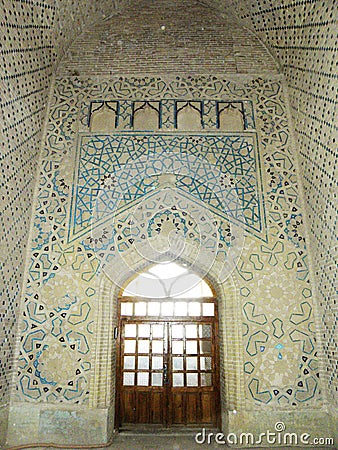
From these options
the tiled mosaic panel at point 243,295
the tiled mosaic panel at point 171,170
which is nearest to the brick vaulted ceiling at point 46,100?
the tiled mosaic panel at point 243,295

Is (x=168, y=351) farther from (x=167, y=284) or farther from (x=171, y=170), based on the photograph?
(x=171, y=170)

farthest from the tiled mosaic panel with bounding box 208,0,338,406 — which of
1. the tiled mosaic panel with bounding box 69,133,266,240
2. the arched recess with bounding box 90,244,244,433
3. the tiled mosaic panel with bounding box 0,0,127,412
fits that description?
the tiled mosaic panel with bounding box 0,0,127,412

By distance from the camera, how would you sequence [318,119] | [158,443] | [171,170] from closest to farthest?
[158,443] < [318,119] < [171,170]

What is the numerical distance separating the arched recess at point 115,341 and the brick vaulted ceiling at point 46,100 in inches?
41.7

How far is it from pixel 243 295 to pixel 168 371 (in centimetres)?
157

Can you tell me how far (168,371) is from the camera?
17.2 ft

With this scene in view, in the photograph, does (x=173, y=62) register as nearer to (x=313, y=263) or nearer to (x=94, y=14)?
(x=94, y=14)

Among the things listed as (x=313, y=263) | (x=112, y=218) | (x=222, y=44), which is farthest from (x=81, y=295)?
(x=222, y=44)

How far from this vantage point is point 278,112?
573 centimetres

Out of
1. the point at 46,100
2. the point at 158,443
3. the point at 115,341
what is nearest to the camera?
the point at 158,443

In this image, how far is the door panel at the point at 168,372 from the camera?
5.13m

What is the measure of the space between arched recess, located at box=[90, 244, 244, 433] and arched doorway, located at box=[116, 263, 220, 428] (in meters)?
0.25

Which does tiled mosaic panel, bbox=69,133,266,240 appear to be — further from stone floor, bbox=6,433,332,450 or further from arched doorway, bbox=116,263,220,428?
stone floor, bbox=6,433,332,450

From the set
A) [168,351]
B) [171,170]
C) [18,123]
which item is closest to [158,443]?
[168,351]
